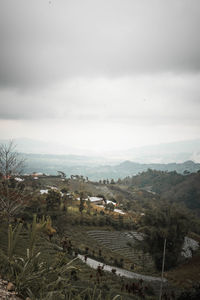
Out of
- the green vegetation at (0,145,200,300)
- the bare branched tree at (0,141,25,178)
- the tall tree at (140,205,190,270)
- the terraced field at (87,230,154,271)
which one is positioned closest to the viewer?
the green vegetation at (0,145,200,300)

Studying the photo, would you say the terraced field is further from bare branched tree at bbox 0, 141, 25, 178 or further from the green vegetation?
bare branched tree at bbox 0, 141, 25, 178

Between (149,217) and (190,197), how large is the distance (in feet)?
275

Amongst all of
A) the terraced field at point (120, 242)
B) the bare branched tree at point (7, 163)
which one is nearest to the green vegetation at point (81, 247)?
the terraced field at point (120, 242)

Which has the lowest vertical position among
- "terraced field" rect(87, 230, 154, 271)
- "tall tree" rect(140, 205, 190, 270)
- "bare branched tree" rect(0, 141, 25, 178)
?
"terraced field" rect(87, 230, 154, 271)

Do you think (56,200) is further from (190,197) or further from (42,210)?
(190,197)

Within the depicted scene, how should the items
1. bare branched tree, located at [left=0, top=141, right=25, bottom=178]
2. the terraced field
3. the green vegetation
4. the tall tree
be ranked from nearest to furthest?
the green vegetation → bare branched tree, located at [left=0, top=141, right=25, bottom=178] → the tall tree → the terraced field

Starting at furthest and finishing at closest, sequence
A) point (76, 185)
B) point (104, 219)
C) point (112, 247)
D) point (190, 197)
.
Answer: point (190, 197)
point (76, 185)
point (104, 219)
point (112, 247)

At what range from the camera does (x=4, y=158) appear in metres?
8.50

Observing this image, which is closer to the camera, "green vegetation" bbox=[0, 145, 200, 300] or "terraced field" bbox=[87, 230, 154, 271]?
"green vegetation" bbox=[0, 145, 200, 300]

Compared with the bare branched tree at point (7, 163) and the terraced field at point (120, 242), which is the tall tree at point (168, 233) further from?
the bare branched tree at point (7, 163)

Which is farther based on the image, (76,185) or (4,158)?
(76,185)

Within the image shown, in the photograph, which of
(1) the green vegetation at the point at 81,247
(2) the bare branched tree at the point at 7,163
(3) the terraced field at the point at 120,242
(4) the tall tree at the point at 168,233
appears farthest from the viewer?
(3) the terraced field at the point at 120,242

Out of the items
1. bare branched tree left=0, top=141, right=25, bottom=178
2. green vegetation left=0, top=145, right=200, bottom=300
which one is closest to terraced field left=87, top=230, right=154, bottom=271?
green vegetation left=0, top=145, right=200, bottom=300

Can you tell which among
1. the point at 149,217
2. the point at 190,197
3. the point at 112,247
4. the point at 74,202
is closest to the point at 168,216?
the point at 149,217
